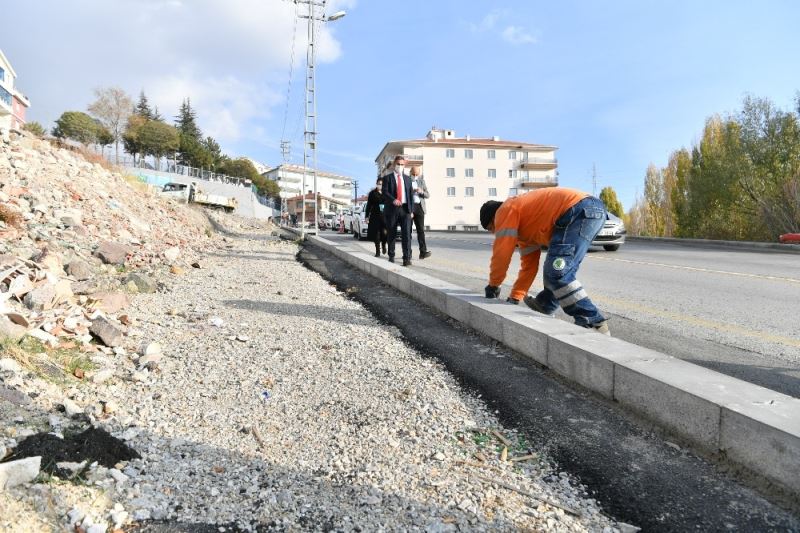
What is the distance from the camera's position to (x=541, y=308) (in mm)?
4434

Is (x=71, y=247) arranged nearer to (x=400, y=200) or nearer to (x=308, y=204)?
(x=400, y=200)

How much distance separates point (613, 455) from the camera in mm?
2236

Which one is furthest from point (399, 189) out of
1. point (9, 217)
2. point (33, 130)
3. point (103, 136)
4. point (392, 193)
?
point (103, 136)

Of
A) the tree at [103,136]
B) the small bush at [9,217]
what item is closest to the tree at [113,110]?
the tree at [103,136]

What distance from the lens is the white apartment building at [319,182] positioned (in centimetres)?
12444

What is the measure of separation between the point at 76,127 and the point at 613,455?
64515 mm

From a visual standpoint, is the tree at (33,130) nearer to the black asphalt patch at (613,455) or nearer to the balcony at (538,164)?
the black asphalt patch at (613,455)

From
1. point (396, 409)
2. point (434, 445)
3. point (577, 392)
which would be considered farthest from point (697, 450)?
point (396, 409)

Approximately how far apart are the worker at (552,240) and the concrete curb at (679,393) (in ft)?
1.09

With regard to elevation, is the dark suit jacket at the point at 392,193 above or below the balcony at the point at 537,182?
below

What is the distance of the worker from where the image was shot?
3.90 m

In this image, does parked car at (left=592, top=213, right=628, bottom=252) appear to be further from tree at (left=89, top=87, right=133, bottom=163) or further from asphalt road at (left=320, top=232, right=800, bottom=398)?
tree at (left=89, top=87, right=133, bottom=163)

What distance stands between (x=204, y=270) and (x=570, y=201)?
678 cm

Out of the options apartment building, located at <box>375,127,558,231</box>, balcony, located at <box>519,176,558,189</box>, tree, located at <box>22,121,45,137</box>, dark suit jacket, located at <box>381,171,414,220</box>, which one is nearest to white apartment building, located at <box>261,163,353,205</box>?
apartment building, located at <box>375,127,558,231</box>
